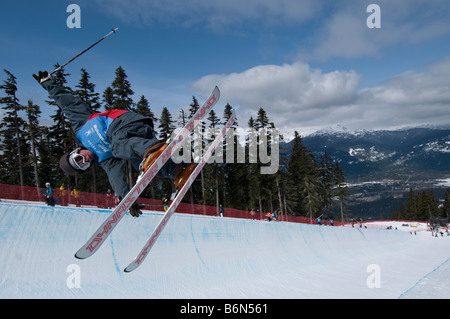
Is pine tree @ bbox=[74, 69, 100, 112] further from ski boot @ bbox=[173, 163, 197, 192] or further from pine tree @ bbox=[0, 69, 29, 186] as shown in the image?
ski boot @ bbox=[173, 163, 197, 192]

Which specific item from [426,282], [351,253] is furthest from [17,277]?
[351,253]

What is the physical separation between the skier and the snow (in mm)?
1599

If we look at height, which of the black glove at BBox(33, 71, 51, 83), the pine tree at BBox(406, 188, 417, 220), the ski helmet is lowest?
the pine tree at BBox(406, 188, 417, 220)

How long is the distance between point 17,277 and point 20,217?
2.88 feet

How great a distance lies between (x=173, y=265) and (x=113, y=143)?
3688 millimetres

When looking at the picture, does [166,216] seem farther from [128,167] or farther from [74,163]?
[128,167]

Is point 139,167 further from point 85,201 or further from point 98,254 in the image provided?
point 85,201

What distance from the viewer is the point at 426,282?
273 inches

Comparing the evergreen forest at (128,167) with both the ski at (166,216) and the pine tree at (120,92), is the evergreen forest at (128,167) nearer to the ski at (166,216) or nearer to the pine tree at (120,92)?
the pine tree at (120,92)

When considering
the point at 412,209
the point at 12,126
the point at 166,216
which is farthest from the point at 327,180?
the point at 412,209

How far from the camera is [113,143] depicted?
12.4ft

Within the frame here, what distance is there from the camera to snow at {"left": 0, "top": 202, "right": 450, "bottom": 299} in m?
4.67

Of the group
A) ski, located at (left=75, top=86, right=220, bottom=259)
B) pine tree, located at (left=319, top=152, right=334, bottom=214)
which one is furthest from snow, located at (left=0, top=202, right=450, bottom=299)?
pine tree, located at (left=319, top=152, right=334, bottom=214)

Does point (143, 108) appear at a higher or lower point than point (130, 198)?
higher
